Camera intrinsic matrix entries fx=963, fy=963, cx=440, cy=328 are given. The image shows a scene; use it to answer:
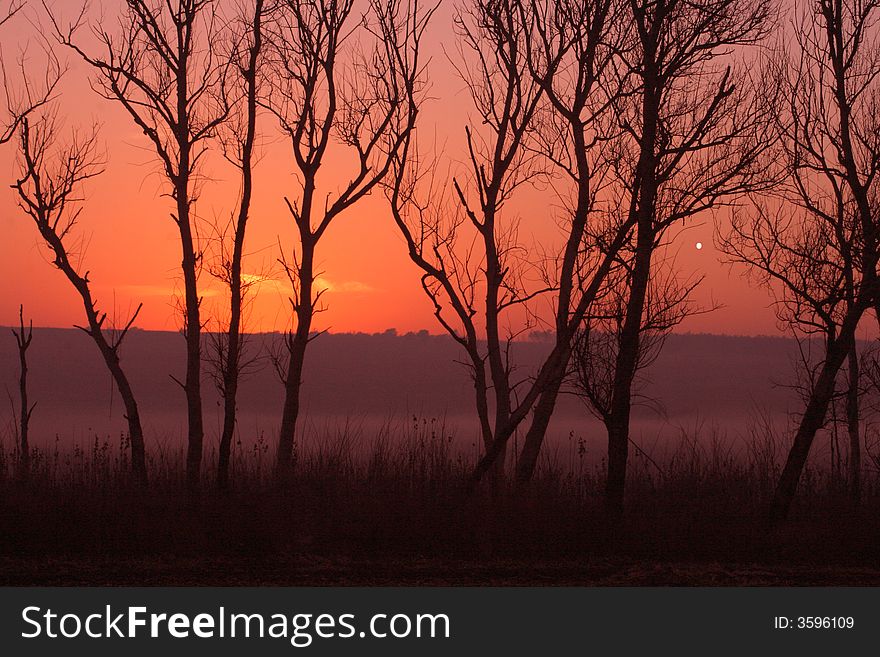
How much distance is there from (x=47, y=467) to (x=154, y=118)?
21.1ft

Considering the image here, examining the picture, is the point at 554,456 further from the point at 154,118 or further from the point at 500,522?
the point at 154,118

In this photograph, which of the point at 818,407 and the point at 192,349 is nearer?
the point at 818,407

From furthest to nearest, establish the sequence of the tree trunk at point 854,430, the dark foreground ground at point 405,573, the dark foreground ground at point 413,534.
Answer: the tree trunk at point 854,430 < the dark foreground ground at point 413,534 < the dark foreground ground at point 405,573

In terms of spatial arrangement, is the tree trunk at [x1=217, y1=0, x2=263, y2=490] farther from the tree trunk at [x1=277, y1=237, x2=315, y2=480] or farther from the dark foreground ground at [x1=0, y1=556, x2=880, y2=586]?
the dark foreground ground at [x1=0, y1=556, x2=880, y2=586]

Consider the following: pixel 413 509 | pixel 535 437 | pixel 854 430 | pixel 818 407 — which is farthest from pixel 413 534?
pixel 854 430

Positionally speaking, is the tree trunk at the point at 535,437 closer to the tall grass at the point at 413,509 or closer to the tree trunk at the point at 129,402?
A: the tall grass at the point at 413,509

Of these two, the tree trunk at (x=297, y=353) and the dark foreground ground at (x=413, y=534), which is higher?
the tree trunk at (x=297, y=353)

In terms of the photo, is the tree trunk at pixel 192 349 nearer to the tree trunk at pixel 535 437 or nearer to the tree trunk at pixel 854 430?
the tree trunk at pixel 535 437

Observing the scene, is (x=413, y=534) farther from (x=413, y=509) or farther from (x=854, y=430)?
(x=854, y=430)

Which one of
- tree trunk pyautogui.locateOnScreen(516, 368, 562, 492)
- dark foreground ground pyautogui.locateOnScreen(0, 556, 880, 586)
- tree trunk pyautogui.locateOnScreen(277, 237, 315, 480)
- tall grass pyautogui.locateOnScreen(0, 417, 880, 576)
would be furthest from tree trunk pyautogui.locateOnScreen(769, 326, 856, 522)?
tree trunk pyautogui.locateOnScreen(277, 237, 315, 480)

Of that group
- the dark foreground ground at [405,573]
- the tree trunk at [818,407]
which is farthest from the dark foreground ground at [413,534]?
the tree trunk at [818,407]

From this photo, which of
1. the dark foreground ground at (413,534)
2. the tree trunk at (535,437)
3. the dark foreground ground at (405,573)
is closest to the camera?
the dark foreground ground at (405,573)

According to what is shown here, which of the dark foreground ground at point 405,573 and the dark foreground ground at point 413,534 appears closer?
the dark foreground ground at point 405,573

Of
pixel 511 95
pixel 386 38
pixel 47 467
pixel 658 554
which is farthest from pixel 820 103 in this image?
pixel 47 467
